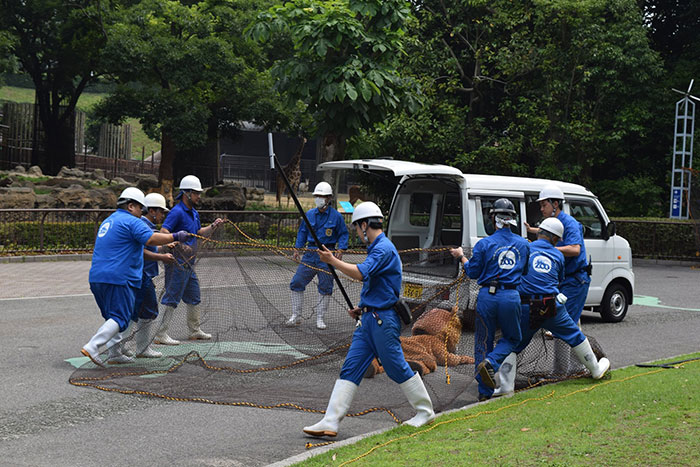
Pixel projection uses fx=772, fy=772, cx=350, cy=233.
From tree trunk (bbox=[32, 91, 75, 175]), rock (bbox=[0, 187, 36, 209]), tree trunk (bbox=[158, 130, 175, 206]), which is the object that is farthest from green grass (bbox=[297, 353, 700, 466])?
tree trunk (bbox=[32, 91, 75, 175])

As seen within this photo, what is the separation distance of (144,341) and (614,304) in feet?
24.2

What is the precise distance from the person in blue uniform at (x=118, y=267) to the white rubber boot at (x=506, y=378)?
3.57 m

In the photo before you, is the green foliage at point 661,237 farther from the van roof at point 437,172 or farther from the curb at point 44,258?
the curb at point 44,258

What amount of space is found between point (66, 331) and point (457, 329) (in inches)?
203

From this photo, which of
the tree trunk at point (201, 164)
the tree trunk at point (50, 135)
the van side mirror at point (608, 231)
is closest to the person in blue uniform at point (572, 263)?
the van side mirror at point (608, 231)

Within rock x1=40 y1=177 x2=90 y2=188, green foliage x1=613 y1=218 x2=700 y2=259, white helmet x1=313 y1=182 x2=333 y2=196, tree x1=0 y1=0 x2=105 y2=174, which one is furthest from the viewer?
tree x1=0 y1=0 x2=105 y2=174

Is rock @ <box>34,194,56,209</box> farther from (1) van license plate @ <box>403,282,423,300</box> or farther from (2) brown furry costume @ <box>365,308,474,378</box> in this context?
(2) brown furry costume @ <box>365,308,474,378</box>

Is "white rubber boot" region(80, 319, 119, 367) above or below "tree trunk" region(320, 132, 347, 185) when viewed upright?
below

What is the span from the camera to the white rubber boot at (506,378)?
709 cm

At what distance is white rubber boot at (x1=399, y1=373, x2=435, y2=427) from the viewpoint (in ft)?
19.3

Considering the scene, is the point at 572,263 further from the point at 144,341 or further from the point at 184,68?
the point at 184,68

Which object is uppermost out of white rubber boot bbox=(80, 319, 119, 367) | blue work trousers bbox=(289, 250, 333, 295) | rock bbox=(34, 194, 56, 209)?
rock bbox=(34, 194, 56, 209)

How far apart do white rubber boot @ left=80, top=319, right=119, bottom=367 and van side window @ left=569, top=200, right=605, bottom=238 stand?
672 centimetres

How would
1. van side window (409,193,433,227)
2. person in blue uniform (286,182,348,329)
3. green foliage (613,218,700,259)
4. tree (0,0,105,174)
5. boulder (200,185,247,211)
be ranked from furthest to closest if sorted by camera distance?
tree (0,0,105,174) → boulder (200,185,247,211) → green foliage (613,218,700,259) → van side window (409,193,433,227) → person in blue uniform (286,182,348,329)
